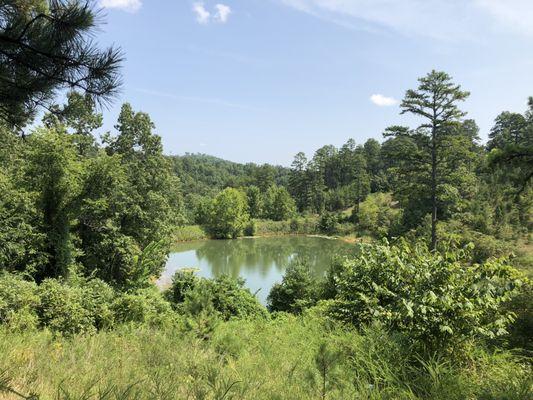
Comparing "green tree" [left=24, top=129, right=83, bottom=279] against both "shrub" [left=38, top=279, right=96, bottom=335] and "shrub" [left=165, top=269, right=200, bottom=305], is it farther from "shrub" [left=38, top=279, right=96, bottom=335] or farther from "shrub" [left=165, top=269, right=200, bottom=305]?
"shrub" [left=38, top=279, right=96, bottom=335]

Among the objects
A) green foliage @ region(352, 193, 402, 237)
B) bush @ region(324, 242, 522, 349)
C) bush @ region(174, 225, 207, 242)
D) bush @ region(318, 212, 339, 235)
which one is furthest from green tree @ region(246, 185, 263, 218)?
bush @ region(324, 242, 522, 349)

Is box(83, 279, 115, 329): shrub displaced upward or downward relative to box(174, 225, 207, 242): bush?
upward

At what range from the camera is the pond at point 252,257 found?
24050 mm

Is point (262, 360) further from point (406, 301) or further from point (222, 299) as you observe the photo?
point (222, 299)

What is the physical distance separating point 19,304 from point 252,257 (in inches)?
1083

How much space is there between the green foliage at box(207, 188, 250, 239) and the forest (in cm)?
2811

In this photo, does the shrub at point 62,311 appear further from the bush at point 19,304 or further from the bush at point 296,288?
the bush at point 296,288

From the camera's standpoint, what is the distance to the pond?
A: 78.9ft

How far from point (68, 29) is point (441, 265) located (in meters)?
3.95

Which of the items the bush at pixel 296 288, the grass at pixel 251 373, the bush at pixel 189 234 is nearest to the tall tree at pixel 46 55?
the grass at pixel 251 373

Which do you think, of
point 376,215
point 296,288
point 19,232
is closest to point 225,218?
point 376,215

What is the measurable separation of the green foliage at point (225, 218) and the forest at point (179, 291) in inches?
1107

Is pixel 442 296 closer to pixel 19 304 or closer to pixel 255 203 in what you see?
pixel 19 304

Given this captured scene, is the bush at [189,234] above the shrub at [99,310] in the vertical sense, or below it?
below
